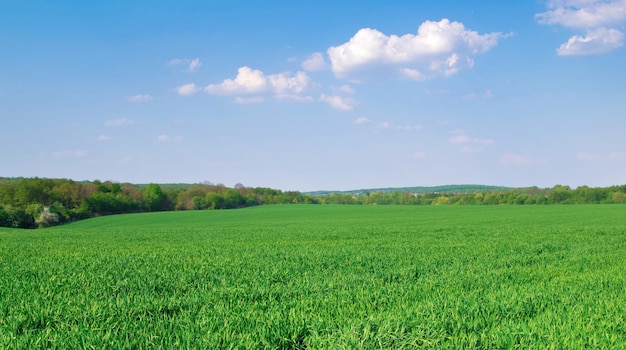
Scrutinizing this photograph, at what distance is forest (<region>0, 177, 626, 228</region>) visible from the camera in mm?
69750

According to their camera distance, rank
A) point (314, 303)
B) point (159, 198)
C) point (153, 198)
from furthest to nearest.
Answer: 1. point (159, 198)
2. point (153, 198)
3. point (314, 303)

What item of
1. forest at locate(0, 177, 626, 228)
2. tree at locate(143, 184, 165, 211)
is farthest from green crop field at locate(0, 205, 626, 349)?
tree at locate(143, 184, 165, 211)

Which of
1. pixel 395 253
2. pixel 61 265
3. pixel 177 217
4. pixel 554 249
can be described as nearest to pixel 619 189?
pixel 177 217

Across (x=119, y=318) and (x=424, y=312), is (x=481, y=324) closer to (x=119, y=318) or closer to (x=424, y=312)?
(x=424, y=312)

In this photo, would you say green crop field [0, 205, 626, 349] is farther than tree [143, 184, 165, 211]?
No

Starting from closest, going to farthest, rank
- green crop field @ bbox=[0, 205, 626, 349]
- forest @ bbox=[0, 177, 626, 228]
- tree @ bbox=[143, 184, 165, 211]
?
1. green crop field @ bbox=[0, 205, 626, 349]
2. forest @ bbox=[0, 177, 626, 228]
3. tree @ bbox=[143, 184, 165, 211]

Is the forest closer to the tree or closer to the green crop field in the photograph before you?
the tree

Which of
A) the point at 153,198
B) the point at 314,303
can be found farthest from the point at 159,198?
the point at 314,303

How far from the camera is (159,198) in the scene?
96375mm

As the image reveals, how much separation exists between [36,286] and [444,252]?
39.5ft

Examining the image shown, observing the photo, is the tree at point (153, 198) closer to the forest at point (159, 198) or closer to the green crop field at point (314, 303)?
the forest at point (159, 198)

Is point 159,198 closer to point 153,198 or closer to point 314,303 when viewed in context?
point 153,198

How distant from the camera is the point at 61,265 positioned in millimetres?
13281

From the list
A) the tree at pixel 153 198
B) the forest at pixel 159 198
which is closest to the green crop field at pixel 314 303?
the forest at pixel 159 198
